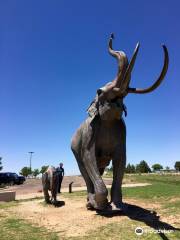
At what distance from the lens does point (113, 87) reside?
31.7 ft

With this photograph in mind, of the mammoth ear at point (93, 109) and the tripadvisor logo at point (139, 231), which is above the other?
the mammoth ear at point (93, 109)

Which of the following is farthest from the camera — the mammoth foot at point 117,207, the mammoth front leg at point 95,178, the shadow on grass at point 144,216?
the mammoth foot at point 117,207

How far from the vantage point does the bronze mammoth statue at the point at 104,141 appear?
987cm

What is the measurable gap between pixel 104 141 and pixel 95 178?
1198mm

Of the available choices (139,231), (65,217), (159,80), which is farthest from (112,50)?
(65,217)

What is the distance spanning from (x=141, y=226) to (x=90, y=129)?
10.9 ft

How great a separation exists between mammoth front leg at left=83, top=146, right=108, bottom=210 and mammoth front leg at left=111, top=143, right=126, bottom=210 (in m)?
0.45

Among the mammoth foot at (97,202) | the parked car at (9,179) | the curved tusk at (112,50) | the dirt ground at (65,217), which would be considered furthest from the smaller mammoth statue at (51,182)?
the parked car at (9,179)

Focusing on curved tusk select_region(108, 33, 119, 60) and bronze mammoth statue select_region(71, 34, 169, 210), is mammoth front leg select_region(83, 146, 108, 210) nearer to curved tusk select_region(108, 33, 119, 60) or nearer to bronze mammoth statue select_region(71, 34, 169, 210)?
bronze mammoth statue select_region(71, 34, 169, 210)

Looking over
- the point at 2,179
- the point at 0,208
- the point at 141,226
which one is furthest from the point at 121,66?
the point at 2,179

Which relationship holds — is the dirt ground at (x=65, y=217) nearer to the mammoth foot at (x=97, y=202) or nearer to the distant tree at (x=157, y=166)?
the mammoth foot at (x=97, y=202)

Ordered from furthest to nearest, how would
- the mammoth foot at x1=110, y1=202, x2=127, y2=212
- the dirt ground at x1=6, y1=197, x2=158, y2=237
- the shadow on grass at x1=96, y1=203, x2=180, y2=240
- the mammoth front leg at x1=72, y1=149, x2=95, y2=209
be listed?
1. the mammoth front leg at x1=72, y1=149, x2=95, y2=209
2. the mammoth foot at x1=110, y1=202, x2=127, y2=212
3. the dirt ground at x1=6, y1=197, x2=158, y2=237
4. the shadow on grass at x1=96, y1=203, x2=180, y2=240

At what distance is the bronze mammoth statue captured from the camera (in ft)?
32.4

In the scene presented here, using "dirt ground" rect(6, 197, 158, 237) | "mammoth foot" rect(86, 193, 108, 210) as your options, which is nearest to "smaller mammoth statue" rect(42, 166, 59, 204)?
"dirt ground" rect(6, 197, 158, 237)
